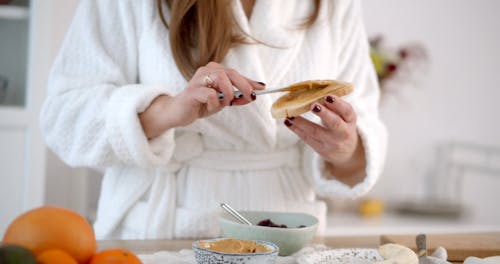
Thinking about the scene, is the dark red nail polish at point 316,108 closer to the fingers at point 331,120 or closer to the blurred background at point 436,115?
the fingers at point 331,120

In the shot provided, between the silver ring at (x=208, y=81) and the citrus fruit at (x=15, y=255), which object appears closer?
the citrus fruit at (x=15, y=255)

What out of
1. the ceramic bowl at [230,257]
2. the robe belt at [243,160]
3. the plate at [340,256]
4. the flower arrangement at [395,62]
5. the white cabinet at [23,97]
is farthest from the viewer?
the flower arrangement at [395,62]

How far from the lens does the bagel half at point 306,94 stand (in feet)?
3.11

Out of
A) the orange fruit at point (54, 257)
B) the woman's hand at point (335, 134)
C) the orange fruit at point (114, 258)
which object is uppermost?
the woman's hand at point (335, 134)

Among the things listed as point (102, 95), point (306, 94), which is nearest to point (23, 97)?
point (102, 95)

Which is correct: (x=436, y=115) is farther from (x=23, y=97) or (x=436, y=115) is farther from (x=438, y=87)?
(x=23, y=97)

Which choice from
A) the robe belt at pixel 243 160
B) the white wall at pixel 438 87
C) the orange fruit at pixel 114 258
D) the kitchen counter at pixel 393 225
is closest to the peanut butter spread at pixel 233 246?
the orange fruit at pixel 114 258

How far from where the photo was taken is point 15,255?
1.83 feet

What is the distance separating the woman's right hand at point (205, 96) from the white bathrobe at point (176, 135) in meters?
0.06

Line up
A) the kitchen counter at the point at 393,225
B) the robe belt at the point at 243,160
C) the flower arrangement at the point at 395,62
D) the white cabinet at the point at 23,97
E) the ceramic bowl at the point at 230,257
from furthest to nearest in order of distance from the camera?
the flower arrangement at the point at 395,62 < the kitchen counter at the point at 393,225 < the white cabinet at the point at 23,97 < the robe belt at the point at 243,160 < the ceramic bowl at the point at 230,257

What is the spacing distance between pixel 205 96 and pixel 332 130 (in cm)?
25

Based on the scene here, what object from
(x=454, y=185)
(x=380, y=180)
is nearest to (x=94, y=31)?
(x=380, y=180)

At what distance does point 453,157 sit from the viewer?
319cm

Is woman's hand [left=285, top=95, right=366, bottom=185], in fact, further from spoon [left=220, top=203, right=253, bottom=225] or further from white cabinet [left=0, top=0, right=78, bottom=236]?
white cabinet [left=0, top=0, right=78, bottom=236]
